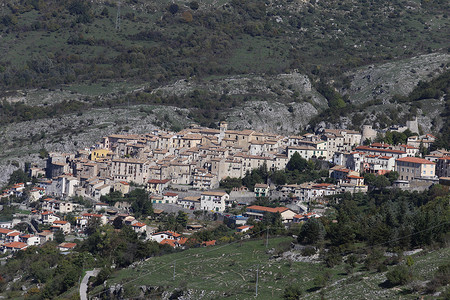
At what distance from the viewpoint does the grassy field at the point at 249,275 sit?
144ft

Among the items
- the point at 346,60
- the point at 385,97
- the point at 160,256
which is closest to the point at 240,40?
the point at 346,60

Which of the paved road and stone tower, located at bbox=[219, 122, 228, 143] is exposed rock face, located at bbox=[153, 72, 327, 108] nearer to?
stone tower, located at bbox=[219, 122, 228, 143]

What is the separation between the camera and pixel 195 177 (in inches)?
3369

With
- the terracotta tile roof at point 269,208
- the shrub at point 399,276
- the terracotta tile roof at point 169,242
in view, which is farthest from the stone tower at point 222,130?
the shrub at point 399,276

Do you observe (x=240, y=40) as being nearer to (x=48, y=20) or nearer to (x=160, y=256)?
(x=48, y=20)

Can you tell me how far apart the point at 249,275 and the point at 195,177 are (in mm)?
34385

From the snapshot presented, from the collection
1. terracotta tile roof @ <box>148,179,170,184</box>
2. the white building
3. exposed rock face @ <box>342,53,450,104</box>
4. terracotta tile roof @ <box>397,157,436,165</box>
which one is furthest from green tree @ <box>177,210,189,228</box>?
exposed rock face @ <box>342,53,450,104</box>

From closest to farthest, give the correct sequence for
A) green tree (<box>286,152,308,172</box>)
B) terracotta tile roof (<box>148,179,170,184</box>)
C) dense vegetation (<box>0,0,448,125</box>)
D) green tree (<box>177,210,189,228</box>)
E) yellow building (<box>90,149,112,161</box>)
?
green tree (<box>177,210,189,228</box>)
terracotta tile roof (<box>148,179,170,184</box>)
green tree (<box>286,152,308,172</box>)
yellow building (<box>90,149,112,161</box>)
dense vegetation (<box>0,0,448,125</box>)

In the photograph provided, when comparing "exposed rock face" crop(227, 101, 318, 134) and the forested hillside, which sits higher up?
the forested hillside

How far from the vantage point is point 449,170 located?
80375 mm

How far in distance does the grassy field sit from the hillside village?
10.7 m

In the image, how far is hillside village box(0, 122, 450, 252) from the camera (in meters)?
78.2

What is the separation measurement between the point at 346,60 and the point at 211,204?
6485cm

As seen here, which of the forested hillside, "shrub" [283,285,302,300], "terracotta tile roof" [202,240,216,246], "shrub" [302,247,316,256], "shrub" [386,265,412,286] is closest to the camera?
"shrub" [386,265,412,286]
